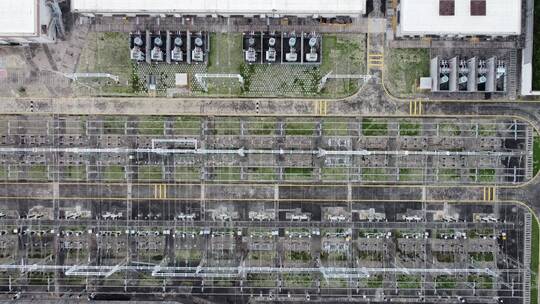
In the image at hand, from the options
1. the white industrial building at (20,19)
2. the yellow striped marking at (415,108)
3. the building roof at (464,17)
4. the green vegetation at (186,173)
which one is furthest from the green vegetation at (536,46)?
the white industrial building at (20,19)

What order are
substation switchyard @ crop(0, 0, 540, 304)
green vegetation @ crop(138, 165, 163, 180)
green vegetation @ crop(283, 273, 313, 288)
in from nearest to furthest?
substation switchyard @ crop(0, 0, 540, 304) → green vegetation @ crop(138, 165, 163, 180) → green vegetation @ crop(283, 273, 313, 288)

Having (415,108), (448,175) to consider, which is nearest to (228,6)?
(415,108)

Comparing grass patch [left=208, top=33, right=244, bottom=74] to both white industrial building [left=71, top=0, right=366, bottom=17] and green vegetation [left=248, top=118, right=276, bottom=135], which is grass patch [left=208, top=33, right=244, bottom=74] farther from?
green vegetation [left=248, top=118, right=276, bottom=135]

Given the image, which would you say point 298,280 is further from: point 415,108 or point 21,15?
point 21,15

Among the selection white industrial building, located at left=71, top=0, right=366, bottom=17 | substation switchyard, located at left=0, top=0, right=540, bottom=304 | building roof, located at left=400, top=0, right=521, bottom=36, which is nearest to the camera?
white industrial building, located at left=71, top=0, right=366, bottom=17

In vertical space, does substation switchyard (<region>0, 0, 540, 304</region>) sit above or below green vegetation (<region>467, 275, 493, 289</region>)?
above

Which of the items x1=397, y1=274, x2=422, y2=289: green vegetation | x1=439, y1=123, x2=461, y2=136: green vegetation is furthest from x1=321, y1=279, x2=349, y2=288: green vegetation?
x1=439, y1=123, x2=461, y2=136: green vegetation
